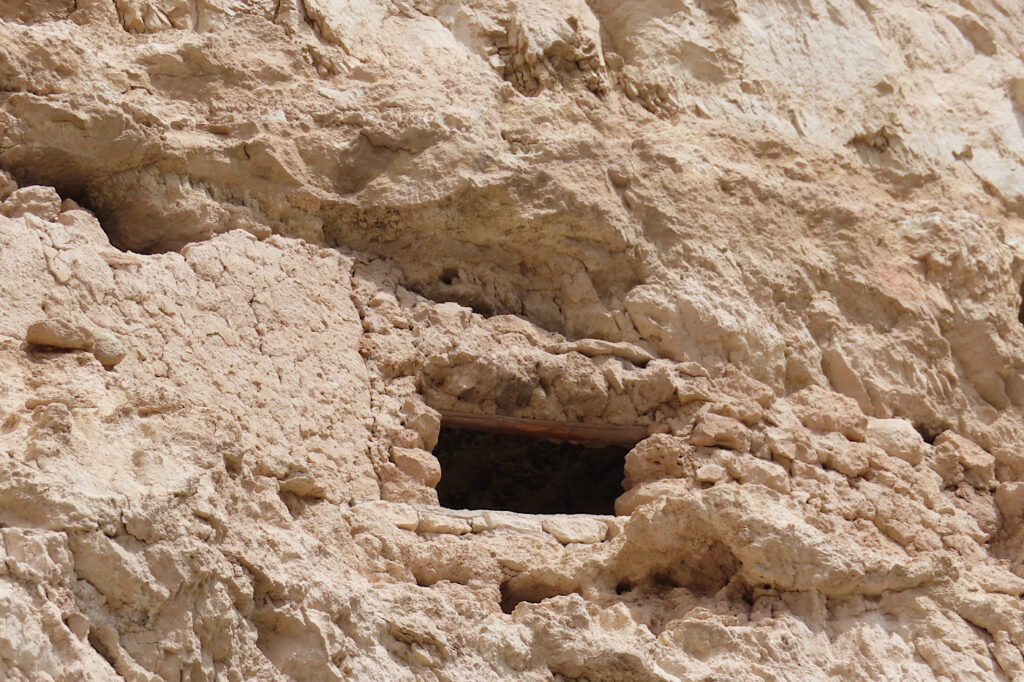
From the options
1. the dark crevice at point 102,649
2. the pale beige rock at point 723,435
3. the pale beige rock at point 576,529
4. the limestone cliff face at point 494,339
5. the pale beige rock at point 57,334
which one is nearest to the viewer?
the dark crevice at point 102,649

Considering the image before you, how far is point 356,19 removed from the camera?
18.9ft

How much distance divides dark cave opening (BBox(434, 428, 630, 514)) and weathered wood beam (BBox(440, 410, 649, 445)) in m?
0.67

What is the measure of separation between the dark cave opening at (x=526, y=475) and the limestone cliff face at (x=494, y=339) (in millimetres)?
86

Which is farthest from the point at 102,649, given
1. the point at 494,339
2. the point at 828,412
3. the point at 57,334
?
the point at 828,412

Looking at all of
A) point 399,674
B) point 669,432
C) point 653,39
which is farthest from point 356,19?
point 399,674

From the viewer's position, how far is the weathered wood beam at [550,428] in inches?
210

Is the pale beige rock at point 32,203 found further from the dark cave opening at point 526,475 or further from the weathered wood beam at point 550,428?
the dark cave opening at point 526,475

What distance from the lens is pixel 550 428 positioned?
5.46 meters

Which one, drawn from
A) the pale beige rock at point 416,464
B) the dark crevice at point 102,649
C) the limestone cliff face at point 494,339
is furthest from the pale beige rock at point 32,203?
the dark crevice at point 102,649

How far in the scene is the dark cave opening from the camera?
628 centimetres

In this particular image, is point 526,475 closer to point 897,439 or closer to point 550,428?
point 550,428

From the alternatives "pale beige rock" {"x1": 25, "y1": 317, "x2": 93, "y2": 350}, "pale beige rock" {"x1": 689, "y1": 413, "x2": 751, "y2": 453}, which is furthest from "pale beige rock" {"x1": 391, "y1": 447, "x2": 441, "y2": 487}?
"pale beige rock" {"x1": 25, "y1": 317, "x2": 93, "y2": 350}

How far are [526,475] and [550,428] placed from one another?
924 mm

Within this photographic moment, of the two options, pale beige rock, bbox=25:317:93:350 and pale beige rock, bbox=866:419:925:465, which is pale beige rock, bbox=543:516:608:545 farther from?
pale beige rock, bbox=25:317:93:350
